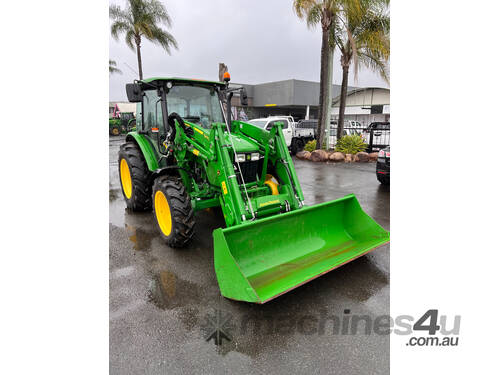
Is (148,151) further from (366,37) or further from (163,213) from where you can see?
(366,37)

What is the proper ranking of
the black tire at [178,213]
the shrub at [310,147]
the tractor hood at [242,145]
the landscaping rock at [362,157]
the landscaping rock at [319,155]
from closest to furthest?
the black tire at [178,213]
the tractor hood at [242,145]
the landscaping rock at [362,157]
the landscaping rock at [319,155]
the shrub at [310,147]

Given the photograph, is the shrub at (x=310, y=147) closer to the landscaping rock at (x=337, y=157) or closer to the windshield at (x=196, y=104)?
the landscaping rock at (x=337, y=157)

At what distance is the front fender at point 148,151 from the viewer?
4.97m

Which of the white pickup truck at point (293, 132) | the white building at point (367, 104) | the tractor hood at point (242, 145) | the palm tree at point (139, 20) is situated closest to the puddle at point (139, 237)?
the tractor hood at point (242, 145)

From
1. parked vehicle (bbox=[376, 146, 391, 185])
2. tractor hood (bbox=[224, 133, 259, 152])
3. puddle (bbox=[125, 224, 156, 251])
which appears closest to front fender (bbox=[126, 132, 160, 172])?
puddle (bbox=[125, 224, 156, 251])

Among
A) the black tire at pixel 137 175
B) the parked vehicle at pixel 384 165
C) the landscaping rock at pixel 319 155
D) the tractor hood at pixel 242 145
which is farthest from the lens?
the landscaping rock at pixel 319 155

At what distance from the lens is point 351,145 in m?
13.5

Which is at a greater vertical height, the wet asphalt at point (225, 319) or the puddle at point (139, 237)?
the puddle at point (139, 237)

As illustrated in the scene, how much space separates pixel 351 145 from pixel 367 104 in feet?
61.6

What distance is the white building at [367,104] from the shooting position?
28.5m

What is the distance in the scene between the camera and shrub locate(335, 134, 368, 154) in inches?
526

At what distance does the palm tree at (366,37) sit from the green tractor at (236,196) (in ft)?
29.0

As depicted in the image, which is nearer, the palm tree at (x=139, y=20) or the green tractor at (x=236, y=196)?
the green tractor at (x=236, y=196)

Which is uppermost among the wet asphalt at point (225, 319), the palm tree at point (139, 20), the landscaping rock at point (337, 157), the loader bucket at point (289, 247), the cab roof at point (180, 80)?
the palm tree at point (139, 20)
